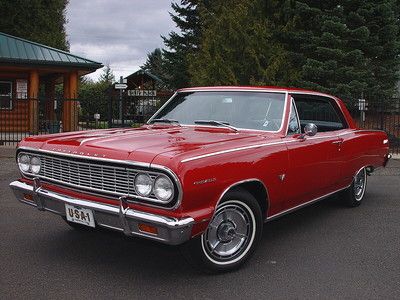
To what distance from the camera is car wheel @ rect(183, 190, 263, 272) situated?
3668 millimetres

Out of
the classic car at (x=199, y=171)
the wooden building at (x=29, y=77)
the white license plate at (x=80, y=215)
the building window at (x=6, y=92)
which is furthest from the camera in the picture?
the building window at (x=6, y=92)

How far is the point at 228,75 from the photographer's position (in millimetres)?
16625

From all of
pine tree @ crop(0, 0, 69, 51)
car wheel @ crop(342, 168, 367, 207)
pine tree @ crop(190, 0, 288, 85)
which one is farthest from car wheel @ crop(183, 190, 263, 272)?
pine tree @ crop(0, 0, 69, 51)

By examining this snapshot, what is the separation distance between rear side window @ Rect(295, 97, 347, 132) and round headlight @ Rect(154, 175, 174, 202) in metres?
2.25

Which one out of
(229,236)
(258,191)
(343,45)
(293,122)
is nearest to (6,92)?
(343,45)

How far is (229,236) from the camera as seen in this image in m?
3.88

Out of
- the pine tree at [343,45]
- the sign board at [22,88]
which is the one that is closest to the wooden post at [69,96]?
the sign board at [22,88]

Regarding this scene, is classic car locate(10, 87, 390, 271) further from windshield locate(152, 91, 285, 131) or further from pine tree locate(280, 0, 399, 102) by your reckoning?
pine tree locate(280, 0, 399, 102)

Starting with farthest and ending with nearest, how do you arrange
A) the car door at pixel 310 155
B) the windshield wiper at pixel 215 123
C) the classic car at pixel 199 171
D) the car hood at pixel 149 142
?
1. the windshield wiper at pixel 215 123
2. the car door at pixel 310 155
3. the car hood at pixel 149 142
4. the classic car at pixel 199 171

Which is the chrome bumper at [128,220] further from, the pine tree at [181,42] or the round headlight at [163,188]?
the pine tree at [181,42]

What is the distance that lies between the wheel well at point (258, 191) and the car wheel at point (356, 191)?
2.40 m

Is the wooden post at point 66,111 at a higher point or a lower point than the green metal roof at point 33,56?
lower

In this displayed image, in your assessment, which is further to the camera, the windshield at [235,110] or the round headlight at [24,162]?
the windshield at [235,110]

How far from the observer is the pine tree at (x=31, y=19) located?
30234 millimetres
